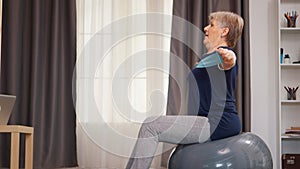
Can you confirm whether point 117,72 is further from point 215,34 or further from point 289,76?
point 215,34

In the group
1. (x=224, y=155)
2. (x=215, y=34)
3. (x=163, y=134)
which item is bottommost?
(x=224, y=155)

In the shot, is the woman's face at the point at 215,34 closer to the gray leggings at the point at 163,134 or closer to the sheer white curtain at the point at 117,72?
the gray leggings at the point at 163,134

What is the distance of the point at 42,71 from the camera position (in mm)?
4871

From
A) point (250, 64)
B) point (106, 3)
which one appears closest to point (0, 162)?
point (106, 3)

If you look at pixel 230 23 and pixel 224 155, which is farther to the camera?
pixel 230 23

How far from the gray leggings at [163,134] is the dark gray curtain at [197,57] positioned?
197cm

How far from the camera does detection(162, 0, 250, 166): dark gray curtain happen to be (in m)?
4.60

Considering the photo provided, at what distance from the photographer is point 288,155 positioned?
4355 millimetres

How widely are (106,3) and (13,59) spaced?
3.38 feet

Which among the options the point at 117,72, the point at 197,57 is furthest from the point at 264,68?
the point at 117,72

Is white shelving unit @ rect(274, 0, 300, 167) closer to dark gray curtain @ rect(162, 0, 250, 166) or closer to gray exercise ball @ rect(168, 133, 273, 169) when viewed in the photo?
dark gray curtain @ rect(162, 0, 250, 166)

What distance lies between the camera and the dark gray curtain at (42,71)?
189 inches

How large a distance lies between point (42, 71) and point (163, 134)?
101 inches

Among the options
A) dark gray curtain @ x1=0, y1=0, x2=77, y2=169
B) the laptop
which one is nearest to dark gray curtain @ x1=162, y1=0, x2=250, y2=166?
dark gray curtain @ x1=0, y1=0, x2=77, y2=169
